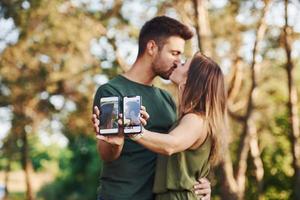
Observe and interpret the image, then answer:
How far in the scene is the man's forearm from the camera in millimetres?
3889

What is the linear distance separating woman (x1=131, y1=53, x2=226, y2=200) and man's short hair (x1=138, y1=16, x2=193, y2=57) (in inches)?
11.9

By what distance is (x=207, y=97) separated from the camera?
13.3 feet

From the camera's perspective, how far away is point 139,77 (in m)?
4.41

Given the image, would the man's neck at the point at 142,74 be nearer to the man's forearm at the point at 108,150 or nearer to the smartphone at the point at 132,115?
the man's forearm at the point at 108,150

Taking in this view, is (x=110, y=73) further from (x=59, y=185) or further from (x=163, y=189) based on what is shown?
(x=163, y=189)

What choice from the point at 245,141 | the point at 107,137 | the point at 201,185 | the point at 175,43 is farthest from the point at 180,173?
the point at 245,141

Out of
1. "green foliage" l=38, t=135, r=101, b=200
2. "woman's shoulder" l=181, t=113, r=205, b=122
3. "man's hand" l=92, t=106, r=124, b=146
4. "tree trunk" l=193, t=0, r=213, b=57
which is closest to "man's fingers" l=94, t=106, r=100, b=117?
"man's hand" l=92, t=106, r=124, b=146

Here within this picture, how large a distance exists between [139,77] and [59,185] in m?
30.8

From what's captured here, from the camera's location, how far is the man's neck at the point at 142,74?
14.5 feet

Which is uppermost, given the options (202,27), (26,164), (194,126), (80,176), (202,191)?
(202,27)

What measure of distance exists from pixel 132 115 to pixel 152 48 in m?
0.99

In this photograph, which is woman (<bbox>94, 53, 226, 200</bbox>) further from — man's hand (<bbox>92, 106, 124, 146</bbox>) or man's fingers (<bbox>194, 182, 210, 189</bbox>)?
man's hand (<bbox>92, 106, 124, 146</bbox>)

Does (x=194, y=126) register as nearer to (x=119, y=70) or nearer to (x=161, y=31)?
(x=161, y=31)

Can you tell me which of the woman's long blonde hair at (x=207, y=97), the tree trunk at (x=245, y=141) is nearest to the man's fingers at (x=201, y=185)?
the woman's long blonde hair at (x=207, y=97)
